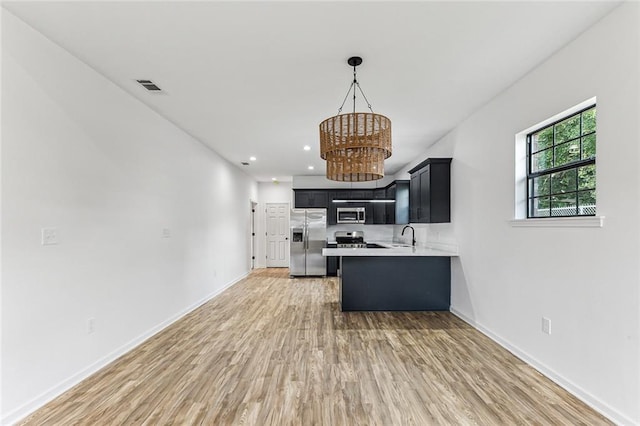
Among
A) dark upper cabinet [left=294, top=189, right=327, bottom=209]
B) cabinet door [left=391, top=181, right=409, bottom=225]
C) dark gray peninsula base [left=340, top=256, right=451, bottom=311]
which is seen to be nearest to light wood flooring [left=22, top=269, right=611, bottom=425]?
dark gray peninsula base [left=340, top=256, right=451, bottom=311]

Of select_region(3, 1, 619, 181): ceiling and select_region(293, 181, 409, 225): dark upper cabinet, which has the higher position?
select_region(3, 1, 619, 181): ceiling

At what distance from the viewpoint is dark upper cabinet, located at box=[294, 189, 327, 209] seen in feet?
27.6

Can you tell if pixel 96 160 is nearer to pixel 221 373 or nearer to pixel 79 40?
pixel 79 40

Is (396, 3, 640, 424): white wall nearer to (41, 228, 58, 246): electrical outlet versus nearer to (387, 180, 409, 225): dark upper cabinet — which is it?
(387, 180, 409, 225): dark upper cabinet

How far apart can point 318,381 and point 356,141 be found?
1.97 metres

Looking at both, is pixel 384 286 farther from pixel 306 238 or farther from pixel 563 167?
pixel 306 238

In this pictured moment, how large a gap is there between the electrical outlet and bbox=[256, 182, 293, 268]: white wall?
22.9ft

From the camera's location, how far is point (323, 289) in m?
6.38

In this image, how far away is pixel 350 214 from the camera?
8.29 m

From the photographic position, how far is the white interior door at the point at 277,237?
948cm

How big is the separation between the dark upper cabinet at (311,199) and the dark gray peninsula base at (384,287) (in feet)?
12.8

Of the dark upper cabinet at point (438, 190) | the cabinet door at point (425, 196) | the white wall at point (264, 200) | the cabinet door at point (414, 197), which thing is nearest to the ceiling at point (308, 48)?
the dark upper cabinet at point (438, 190)

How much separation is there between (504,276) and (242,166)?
18.4ft

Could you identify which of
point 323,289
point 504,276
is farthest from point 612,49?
point 323,289
